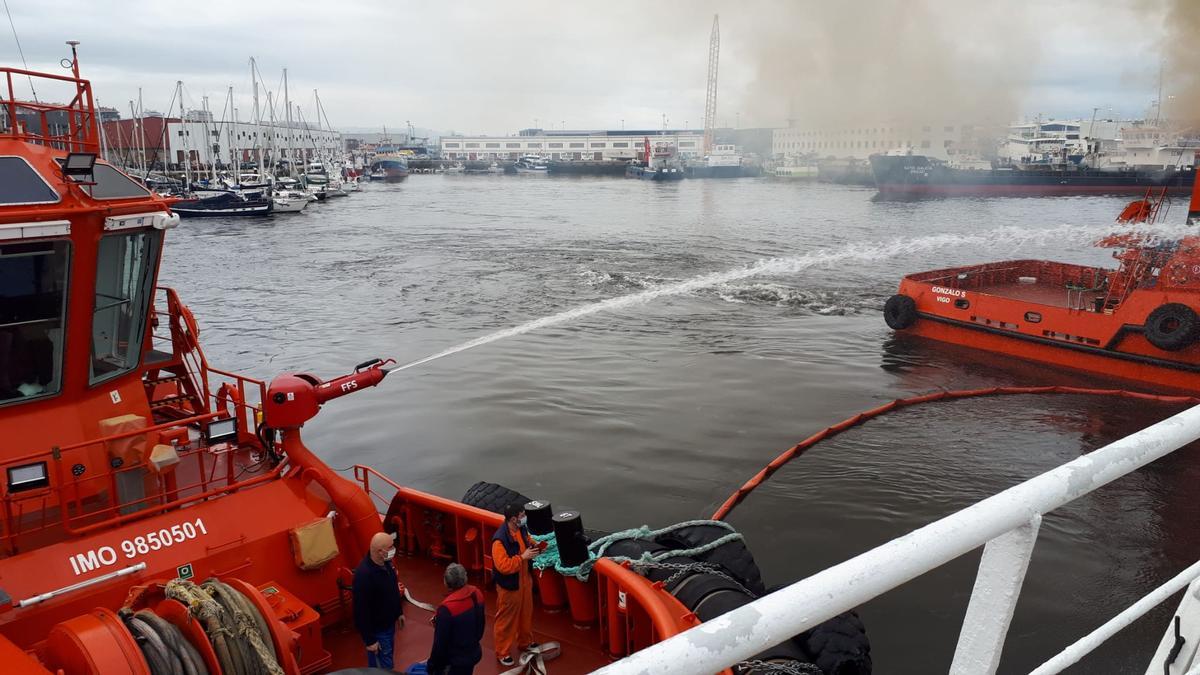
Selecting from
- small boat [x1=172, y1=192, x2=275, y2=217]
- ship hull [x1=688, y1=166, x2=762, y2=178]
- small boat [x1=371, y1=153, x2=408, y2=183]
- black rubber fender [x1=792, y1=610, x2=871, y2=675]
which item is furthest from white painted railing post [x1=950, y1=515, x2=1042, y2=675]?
small boat [x1=371, y1=153, x2=408, y2=183]

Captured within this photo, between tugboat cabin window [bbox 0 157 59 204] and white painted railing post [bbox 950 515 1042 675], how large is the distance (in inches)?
247

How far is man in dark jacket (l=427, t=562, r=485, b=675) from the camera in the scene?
527 cm

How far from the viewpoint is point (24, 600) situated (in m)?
4.89

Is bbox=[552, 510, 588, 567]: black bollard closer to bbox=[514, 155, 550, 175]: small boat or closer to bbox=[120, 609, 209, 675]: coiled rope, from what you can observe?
bbox=[120, 609, 209, 675]: coiled rope

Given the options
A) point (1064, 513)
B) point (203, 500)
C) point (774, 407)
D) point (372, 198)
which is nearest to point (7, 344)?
point (203, 500)

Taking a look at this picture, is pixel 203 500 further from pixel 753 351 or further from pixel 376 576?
pixel 753 351

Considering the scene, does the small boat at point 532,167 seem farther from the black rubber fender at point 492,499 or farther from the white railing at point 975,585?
the white railing at point 975,585

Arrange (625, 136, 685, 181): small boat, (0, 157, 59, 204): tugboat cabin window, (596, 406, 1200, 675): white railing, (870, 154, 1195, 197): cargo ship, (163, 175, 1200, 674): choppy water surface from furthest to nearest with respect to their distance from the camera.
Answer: (625, 136, 685, 181): small boat
(870, 154, 1195, 197): cargo ship
(163, 175, 1200, 674): choppy water surface
(0, 157, 59, 204): tugboat cabin window
(596, 406, 1200, 675): white railing

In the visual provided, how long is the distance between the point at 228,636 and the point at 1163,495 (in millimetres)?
14221

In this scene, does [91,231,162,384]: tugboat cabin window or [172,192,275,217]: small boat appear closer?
[91,231,162,384]: tugboat cabin window

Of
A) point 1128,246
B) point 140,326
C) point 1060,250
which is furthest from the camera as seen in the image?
point 1060,250

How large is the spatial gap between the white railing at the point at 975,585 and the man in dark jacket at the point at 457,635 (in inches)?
168

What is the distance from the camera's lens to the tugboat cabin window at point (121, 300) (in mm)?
6082

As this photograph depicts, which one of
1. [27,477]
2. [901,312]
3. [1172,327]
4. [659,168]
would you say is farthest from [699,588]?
[659,168]
